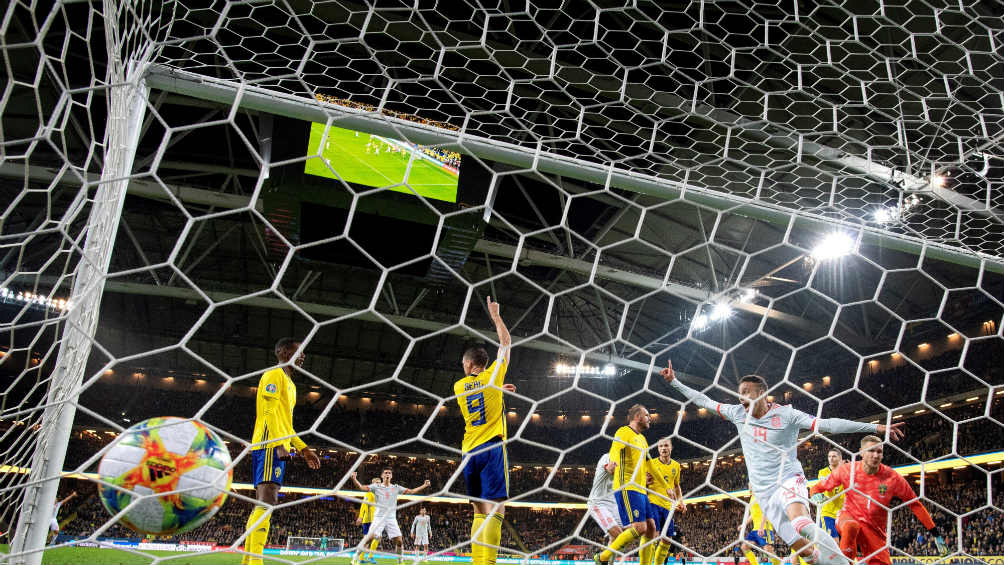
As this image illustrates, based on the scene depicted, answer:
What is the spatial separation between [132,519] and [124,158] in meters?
1.44

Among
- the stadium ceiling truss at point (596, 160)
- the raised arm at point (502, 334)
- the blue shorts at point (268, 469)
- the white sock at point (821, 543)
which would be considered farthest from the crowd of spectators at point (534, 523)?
the blue shorts at point (268, 469)

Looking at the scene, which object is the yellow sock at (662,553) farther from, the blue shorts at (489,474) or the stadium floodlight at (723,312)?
the blue shorts at (489,474)

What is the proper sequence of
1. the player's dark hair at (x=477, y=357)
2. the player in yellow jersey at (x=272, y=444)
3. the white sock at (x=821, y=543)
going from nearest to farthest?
1. the white sock at (x=821, y=543)
2. the player in yellow jersey at (x=272, y=444)
3. the player's dark hair at (x=477, y=357)

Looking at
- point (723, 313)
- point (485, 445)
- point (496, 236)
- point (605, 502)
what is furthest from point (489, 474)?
point (496, 236)

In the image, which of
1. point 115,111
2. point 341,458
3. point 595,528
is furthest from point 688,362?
point 115,111

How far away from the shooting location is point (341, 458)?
26.2 meters

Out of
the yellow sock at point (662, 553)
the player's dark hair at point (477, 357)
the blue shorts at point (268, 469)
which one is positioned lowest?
the yellow sock at point (662, 553)

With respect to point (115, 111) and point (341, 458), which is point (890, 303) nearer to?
point (115, 111)

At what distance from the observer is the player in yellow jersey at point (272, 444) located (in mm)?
3211

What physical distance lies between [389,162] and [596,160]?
1.67 metres

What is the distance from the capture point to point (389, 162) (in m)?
4.64

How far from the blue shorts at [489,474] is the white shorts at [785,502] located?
4.57 feet

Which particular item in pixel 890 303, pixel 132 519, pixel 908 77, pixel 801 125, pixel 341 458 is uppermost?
pixel 908 77

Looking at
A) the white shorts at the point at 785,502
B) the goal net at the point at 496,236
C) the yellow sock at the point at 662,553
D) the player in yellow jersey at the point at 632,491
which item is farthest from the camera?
the yellow sock at the point at 662,553
